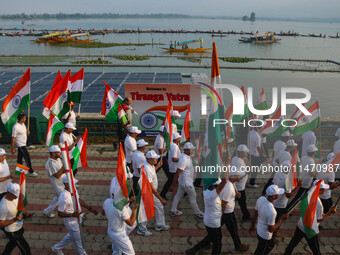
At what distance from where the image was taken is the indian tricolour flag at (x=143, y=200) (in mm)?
5969

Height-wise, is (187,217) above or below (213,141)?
below

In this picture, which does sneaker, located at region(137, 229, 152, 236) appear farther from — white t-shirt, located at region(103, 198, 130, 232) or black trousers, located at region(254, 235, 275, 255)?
black trousers, located at region(254, 235, 275, 255)

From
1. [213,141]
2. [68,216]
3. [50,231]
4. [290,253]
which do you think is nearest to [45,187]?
[50,231]

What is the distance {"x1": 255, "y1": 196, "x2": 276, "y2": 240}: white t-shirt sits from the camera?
547cm

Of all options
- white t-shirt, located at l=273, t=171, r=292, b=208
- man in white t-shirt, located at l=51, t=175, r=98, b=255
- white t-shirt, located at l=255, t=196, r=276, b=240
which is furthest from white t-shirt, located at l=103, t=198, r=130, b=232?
white t-shirt, located at l=273, t=171, r=292, b=208

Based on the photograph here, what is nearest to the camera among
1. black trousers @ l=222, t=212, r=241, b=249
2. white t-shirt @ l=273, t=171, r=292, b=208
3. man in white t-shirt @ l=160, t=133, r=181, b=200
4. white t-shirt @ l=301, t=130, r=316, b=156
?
black trousers @ l=222, t=212, r=241, b=249

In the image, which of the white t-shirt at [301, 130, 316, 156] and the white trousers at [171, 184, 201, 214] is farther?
the white t-shirt at [301, 130, 316, 156]

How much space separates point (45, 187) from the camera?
9023 millimetres

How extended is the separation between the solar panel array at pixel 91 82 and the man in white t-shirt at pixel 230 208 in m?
10.4

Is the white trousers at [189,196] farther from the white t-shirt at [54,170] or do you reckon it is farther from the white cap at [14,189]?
the white cap at [14,189]

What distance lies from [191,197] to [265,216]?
2.24 metres

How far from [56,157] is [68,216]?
1.65 meters

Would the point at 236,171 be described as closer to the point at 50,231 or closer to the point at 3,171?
the point at 50,231

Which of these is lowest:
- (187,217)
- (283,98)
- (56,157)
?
(187,217)
